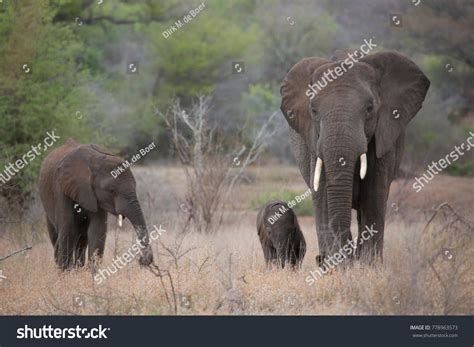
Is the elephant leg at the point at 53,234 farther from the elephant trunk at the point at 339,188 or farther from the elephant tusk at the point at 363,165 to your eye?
the elephant tusk at the point at 363,165

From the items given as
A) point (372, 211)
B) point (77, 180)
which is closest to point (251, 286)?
point (372, 211)

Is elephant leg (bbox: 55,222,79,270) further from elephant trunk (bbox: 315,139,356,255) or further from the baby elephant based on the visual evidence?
elephant trunk (bbox: 315,139,356,255)

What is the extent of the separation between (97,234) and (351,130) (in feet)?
12.3

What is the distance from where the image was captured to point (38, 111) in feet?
61.6

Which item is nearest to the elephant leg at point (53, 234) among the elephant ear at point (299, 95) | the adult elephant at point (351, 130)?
the adult elephant at point (351, 130)

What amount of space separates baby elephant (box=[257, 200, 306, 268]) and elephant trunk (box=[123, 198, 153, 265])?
1.66m

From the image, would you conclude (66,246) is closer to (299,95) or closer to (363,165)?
(299,95)

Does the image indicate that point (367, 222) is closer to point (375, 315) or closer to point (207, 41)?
point (375, 315)

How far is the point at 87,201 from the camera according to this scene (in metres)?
12.2

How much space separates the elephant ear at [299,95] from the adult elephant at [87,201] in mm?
2225

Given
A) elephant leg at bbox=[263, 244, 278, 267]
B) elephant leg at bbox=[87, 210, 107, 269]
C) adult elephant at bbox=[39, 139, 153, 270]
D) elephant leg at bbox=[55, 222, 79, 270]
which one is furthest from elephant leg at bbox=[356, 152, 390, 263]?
elephant leg at bbox=[55, 222, 79, 270]

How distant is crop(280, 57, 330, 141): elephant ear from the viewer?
11195mm
